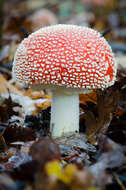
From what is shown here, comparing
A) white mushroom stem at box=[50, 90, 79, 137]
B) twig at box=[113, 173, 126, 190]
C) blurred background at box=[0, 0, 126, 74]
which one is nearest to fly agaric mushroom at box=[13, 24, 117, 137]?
white mushroom stem at box=[50, 90, 79, 137]

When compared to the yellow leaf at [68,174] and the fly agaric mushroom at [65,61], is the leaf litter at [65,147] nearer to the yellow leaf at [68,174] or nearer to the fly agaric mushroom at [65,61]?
the yellow leaf at [68,174]

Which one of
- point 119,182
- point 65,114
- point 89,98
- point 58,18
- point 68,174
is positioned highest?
point 58,18

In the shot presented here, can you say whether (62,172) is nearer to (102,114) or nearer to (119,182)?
(119,182)

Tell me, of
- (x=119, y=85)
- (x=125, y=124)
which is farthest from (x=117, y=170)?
(x=119, y=85)

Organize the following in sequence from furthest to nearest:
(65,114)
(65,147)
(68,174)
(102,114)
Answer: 1. (65,114)
2. (102,114)
3. (65,147)
4. (68,174)

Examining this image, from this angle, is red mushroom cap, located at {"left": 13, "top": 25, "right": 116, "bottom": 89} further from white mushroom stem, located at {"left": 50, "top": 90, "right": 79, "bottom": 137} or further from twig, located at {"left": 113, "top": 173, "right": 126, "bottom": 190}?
twig, located at {"left": 113, "top": 173, "right": 126, "bottom": 190}

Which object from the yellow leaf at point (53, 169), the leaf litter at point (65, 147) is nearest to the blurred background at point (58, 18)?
the leaf litter at point (65, 147)

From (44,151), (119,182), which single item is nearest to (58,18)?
(44,151)
